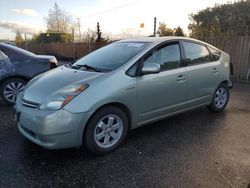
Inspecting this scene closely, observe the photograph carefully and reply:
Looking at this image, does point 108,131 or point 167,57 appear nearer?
point 108,131

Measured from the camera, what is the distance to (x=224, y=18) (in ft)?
64.6

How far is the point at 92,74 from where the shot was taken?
3791 millimetres

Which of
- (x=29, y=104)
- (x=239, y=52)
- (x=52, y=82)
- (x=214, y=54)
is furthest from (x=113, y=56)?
(x=239, y=52)

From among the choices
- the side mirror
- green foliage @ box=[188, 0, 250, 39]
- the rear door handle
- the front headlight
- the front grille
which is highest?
green foliage @ box=[188, 0, 250, 39]

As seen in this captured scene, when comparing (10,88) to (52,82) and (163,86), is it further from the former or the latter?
(163,86)

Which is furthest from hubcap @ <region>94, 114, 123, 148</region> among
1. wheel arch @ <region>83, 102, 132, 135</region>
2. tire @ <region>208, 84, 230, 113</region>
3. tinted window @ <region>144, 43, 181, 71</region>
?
tire @ <region>208, 84, 230, 113</region>

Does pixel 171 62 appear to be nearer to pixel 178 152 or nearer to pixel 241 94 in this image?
pixel 178 152

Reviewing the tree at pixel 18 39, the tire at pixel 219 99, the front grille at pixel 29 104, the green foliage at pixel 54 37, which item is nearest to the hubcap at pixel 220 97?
the tire at pixel 219 99

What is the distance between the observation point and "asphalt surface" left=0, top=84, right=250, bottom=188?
302 cm

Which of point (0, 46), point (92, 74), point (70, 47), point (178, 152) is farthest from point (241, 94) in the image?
point (70, 47)

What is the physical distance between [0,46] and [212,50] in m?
4.73

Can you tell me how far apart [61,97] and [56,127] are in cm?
38

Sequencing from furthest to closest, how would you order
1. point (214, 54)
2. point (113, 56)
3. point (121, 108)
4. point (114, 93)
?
point (214, 54)
point (113, 56)
point (121, 108)
point (114, 93)

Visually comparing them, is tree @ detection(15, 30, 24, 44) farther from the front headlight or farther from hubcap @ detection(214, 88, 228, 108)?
the front headlight
